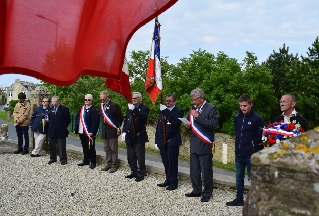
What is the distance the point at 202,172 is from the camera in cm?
685

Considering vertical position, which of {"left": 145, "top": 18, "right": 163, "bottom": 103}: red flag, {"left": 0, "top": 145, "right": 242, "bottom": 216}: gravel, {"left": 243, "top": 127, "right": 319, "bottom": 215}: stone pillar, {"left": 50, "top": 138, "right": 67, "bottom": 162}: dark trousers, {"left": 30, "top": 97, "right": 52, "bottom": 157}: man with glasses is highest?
{"left": 145, "top": 18, "right": 163, "bottom": 103}: red flag

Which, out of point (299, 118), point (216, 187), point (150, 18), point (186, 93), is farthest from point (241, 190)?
point (186, 93)

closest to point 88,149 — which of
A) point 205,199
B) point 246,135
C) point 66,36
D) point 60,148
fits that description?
point 60,148

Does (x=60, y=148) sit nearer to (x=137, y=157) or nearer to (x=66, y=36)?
(x=137, y=157)

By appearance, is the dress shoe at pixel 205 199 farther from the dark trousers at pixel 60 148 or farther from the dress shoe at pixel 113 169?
the dark trousers at pixel 60 148

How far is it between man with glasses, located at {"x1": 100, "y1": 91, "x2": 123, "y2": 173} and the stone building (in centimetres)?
8249

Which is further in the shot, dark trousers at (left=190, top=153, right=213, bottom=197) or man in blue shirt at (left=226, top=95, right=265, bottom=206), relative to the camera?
dark trousers at (left=190, top=153, right=213, bottom=197)

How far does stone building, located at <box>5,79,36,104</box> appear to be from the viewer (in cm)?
9203

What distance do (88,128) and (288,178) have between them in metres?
8.22

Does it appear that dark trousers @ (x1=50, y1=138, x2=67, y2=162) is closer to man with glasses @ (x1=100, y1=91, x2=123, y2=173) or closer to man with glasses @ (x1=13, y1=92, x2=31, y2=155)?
man with glasses @ (x1=100, y1=91, x2=123, y2=173)

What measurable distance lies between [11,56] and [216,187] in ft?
19.0

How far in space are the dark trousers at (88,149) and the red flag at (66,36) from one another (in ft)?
24.3

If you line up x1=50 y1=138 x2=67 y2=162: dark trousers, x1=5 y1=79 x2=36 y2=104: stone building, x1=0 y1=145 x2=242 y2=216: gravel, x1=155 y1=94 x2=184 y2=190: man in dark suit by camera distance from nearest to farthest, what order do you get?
x1=0 y1=145 x2=242 y2=216: gravel
x1=155 y1=94 x2=184 y2=190: man in dark suit
x1=50 y1=138 x2=67 y2=162: dark trousers
x1=5 y1=79 x2=36 y2=104: stone building

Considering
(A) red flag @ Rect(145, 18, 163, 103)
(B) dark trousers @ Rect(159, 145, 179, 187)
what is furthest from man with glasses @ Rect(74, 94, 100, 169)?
(A) red flag @ Rect(145, 18, 163, 103)
